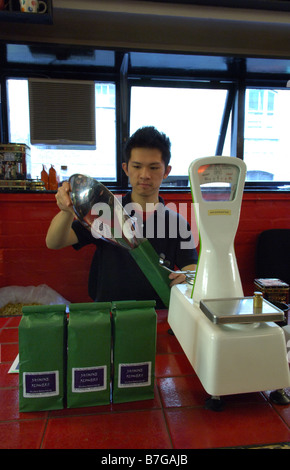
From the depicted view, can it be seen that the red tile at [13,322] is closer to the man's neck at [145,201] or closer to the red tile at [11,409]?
the red tile at [11,409]

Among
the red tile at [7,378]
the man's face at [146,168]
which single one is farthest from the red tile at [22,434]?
the man's face at [146,168]

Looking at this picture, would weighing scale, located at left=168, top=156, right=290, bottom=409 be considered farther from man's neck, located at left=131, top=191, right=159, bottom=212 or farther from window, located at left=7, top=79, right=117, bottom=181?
window, located at left=7, top=79, right=117, bottom=181

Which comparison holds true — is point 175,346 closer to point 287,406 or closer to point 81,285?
point 287,406

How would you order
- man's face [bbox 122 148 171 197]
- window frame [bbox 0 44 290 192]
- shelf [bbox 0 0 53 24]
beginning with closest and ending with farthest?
man's face [bbox 122 148 171 197] < shelf [bbox 0 0 53 24] < window frame [bbox 0 44 290 192]

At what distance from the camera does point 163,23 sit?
2.07 metres

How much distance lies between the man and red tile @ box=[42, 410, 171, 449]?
621 millimetres

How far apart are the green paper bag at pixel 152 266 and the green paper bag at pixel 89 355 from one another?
216mm

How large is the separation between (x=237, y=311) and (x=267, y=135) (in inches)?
95.6

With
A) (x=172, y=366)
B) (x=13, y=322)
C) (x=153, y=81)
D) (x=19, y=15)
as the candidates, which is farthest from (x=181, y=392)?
(x=153, y=81)

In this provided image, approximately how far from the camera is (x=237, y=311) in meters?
0.59

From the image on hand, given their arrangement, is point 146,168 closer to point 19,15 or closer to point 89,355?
point 89,355

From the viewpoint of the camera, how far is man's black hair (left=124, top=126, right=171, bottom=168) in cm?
118

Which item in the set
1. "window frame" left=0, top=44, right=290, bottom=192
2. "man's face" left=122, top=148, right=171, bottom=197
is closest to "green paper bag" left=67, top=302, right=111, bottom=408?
"man's face" left=122, top=148, right=171, bottom=197

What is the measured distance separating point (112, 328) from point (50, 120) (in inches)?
76.2
